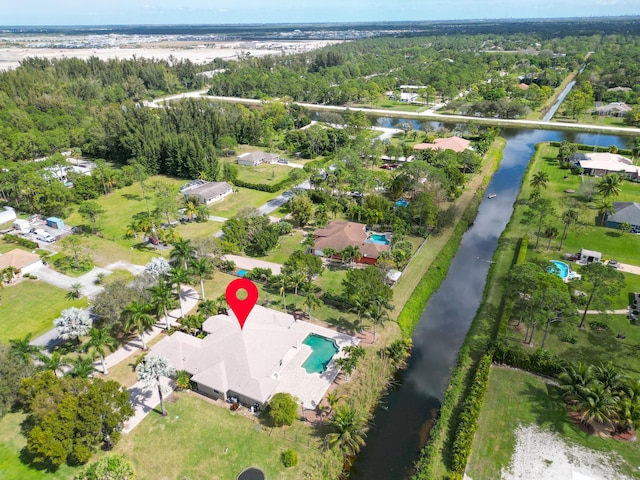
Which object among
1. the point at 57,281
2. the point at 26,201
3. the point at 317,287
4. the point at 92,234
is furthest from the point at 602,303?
the point at 26,201

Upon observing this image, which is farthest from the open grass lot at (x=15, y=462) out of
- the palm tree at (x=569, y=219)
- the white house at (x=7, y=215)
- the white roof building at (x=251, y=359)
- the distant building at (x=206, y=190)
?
the palm tree at (x=569, y=219)

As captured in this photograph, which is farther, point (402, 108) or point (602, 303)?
point (402, 108)

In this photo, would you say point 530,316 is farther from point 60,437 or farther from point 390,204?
point 60,437

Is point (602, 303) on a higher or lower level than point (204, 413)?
higher

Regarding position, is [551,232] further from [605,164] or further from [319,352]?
[605,164]

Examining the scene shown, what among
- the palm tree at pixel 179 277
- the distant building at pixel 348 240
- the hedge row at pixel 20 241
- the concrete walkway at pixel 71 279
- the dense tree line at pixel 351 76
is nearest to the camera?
the palm tree at pixel 179 277

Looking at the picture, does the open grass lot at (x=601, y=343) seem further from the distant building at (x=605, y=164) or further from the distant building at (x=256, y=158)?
the distant building at (x=256, y=158)

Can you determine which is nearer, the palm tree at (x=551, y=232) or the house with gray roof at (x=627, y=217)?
the palm tree at (x=551, y=232)
